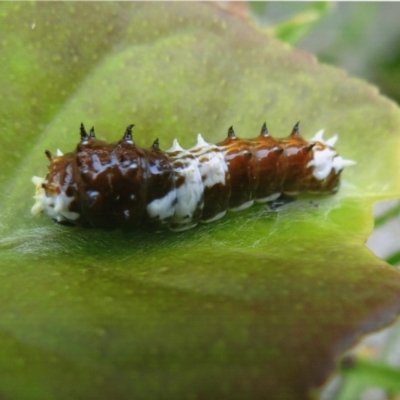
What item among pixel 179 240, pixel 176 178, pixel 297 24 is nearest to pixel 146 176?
pixel 176 178

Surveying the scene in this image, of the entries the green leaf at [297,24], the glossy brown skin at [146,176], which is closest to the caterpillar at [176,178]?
the glossy brown skin at [146,176]

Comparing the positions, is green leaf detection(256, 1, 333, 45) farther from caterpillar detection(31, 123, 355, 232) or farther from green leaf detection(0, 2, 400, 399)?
caterpillar detection(31, 123, 355, 232)

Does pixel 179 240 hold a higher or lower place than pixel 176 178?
lower

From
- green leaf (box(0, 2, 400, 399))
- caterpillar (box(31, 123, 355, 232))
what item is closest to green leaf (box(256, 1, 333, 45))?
green leaf (box(0, 2, 400, 399))

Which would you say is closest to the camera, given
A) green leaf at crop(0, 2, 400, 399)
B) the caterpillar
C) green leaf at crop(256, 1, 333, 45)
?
green leaf at crop(0, 2, 400, 399)

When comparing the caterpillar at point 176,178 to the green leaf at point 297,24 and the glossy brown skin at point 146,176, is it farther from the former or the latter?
the green leaf at point 297,24

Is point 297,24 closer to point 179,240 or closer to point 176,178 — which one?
point 176,178

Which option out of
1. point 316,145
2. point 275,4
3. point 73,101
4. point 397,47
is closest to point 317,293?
point 316,145
